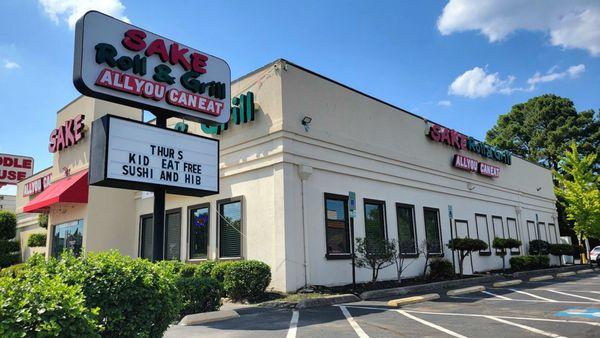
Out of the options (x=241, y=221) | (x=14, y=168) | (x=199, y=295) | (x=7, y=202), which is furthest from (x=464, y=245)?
(x=7, y=202)

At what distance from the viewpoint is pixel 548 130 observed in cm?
5412

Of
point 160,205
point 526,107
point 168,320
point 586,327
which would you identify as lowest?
point 586,327

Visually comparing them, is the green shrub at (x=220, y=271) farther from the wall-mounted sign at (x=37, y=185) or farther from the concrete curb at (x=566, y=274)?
the concrete curb at (x=566, y=274)

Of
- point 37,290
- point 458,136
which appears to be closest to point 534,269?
point 458,136

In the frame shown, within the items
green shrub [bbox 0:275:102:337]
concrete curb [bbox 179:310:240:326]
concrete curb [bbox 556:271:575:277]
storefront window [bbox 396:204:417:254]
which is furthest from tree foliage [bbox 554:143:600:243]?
green shrub [bbox 0:275:102:337]

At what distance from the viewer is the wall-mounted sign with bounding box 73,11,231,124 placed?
438 inches

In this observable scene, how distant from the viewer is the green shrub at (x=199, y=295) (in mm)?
10859

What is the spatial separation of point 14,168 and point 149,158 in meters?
25.7

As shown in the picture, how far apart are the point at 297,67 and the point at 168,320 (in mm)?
11289

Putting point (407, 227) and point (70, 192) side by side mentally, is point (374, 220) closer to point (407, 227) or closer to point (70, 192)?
point (407, 227)

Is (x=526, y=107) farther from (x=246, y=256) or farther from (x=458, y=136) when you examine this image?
(x=246, y=256)

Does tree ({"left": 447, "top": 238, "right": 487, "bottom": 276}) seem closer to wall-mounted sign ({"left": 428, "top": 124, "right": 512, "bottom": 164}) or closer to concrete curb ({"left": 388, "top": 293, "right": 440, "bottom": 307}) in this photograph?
wall-mounted sign ({"left": 428, "top": 124, "right": 512, "bottom": 164})

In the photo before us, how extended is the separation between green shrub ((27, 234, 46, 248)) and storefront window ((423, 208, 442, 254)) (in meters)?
20.7

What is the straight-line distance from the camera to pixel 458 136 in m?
24.0
